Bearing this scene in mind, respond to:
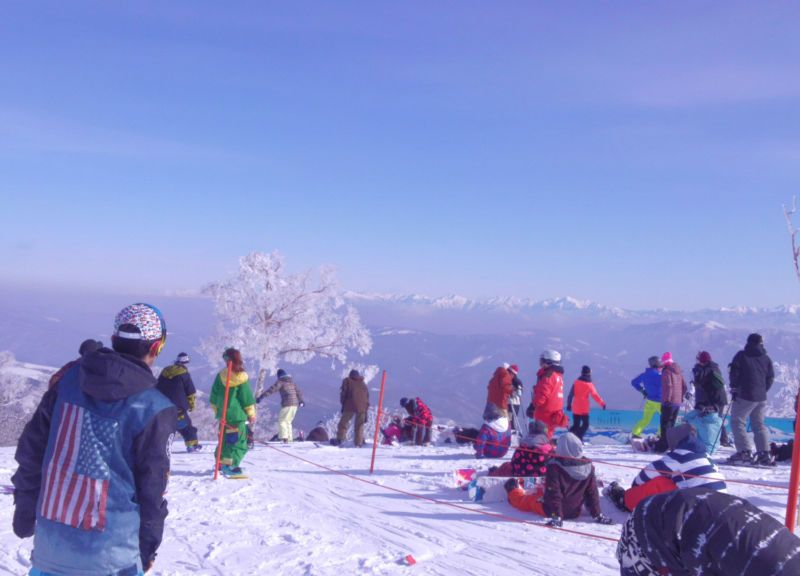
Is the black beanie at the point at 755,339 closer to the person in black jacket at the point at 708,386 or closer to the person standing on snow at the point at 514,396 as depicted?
the person in black jacket at the point at 708,386

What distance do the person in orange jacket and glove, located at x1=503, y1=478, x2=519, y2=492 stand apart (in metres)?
5.36

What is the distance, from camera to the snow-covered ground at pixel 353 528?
563 centimetres

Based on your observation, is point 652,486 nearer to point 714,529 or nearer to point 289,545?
point 289,545

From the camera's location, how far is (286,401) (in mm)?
14828

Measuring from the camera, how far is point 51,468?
285 cm

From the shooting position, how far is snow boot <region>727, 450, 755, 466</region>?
10.5 metres

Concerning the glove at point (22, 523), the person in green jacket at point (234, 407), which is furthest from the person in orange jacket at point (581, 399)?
the glove at point (22, 523)

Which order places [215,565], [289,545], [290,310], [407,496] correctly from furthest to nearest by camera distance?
1. [290,310]
2. [407,496]
3. [289,545]
4. [215,565]

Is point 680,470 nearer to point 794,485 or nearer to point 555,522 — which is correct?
point 794,485

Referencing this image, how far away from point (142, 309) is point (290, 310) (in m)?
25.8

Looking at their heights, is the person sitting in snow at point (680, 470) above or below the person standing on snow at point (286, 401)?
above

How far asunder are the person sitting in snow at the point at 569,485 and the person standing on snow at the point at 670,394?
5590mm

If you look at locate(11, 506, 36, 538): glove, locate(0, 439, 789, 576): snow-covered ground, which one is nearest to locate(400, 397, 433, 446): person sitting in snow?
locate(0, 439, 789, 576): snow-covered ground

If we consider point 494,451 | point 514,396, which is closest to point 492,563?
point 494,451
